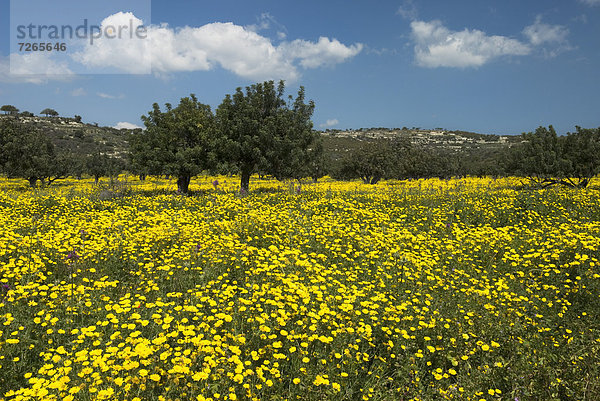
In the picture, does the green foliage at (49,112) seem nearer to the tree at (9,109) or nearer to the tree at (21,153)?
the tree at (9,109)

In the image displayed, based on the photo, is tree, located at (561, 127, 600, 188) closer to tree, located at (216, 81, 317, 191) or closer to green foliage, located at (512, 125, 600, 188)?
green foliage, located at (512, 125, 600, 188)

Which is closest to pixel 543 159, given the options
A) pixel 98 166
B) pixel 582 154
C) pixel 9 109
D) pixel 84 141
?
pixel 582 154

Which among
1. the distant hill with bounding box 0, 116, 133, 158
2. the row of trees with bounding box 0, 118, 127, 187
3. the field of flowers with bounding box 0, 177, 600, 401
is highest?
the distant hill with bounding box 0, 116, 133, 158

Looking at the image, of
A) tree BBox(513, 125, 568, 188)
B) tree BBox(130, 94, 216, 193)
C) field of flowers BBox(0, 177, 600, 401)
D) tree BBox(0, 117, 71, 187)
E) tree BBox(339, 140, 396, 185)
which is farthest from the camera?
tree BBox(339, 140, 396, 185)

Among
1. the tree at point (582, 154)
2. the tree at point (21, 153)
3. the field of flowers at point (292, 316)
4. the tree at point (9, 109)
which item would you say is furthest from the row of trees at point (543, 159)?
the tree at point (9, 109)

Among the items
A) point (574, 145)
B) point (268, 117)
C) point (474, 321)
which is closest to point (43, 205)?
point (268, 117)

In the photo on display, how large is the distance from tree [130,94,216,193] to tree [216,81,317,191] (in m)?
1.37

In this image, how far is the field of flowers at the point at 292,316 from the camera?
11.8 ft

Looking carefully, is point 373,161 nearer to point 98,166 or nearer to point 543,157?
point 543,157

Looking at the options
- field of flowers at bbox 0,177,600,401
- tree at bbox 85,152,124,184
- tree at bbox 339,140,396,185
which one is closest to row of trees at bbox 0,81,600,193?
field of flowers at bbox 0,177,600,401

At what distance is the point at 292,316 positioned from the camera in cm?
470

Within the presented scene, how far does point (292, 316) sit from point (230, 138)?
2012cm

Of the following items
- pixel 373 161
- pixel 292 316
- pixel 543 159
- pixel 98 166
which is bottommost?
pixel 292 316

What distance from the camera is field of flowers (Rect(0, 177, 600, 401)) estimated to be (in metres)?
3.61
